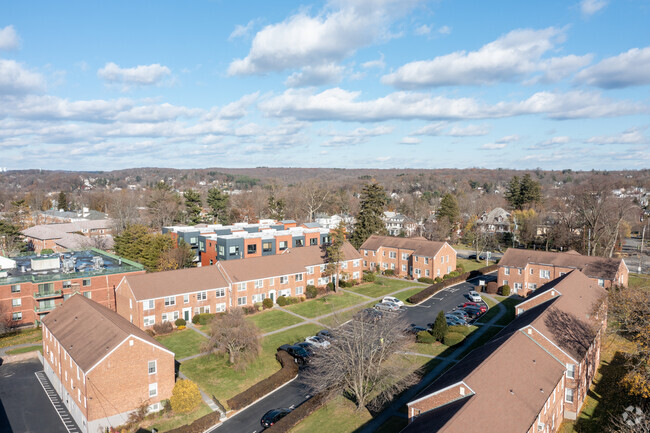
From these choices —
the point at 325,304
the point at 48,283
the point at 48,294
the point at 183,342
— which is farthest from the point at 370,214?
the point at 48,294

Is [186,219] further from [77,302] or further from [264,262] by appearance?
[77,302]

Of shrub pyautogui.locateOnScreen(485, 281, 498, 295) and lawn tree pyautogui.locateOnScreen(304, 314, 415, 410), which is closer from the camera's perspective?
lawn tree pyautogui.locateOnScreen(304, 314, 415, 410)

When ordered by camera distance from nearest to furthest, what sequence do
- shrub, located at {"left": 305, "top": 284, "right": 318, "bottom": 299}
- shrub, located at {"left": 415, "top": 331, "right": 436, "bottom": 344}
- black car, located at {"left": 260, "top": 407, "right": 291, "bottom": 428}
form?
1. black car, located at {"left": 260, "top": 407, "right": 291, "bottom": 428}
2. shrub, located at {"left": 415, "top": 331, "right": 436, "bottom": 344}
3. shrub, located at {"left": 305, "top": 284, "right": 318, "bottom": 299}

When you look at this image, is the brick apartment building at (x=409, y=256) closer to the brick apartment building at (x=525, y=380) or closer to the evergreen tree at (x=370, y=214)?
the evergreen tree at (x=370, y=214)

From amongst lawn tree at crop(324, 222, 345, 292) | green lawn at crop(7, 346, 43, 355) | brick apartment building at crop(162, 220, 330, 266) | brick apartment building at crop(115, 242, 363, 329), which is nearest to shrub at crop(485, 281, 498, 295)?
lawn tree at crop(324, 222, 345, 292)

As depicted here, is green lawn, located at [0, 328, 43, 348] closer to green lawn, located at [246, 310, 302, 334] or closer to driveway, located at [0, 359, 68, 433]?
driveway, located at [0, 359, 68, 433]
